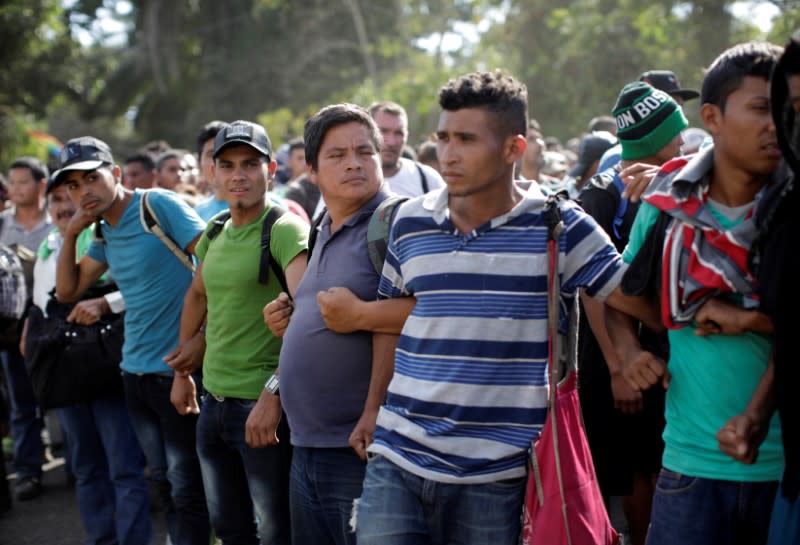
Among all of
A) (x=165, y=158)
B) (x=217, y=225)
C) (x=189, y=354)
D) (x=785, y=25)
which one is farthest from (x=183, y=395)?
(x=785, y=25)

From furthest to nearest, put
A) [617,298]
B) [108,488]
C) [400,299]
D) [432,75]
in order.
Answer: [432,75] < [108,488] < [400,299] < [617,298]

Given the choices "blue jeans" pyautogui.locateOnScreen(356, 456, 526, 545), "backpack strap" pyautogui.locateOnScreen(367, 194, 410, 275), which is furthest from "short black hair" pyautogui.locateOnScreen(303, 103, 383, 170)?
"blue jeans" pyautogui.locateOnScreen(356, 456, 526, 545)

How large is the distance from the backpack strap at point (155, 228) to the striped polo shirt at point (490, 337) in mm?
2444

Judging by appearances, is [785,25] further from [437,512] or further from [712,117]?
[437,512]

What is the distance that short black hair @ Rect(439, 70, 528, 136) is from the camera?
327cm

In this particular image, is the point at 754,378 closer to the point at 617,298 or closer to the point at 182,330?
the point at 617,298

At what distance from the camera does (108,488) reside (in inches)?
241

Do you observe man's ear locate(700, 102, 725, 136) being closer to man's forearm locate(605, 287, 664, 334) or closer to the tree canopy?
man's forearm locate(605, 287, 664, 334)

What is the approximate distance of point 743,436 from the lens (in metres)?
2.66

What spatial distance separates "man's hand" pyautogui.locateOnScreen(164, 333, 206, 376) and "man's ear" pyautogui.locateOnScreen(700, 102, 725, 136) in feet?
9.37

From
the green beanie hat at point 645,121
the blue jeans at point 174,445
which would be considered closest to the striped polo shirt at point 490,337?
the green beanie hat at point 645,121

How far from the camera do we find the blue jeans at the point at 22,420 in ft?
27.2

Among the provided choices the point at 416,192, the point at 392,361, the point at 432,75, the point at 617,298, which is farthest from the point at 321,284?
the point at 432,75

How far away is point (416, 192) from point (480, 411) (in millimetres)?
3701
